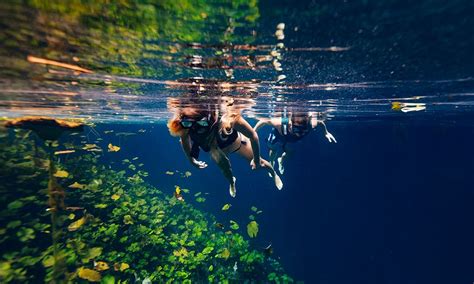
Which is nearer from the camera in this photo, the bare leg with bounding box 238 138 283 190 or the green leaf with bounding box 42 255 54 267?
the green leaf with bounding box 42 255 54 267

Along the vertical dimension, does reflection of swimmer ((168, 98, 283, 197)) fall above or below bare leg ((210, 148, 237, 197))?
above

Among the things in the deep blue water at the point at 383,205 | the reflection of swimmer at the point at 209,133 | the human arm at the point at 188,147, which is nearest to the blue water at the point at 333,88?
the deep blue water at the point at 383,205

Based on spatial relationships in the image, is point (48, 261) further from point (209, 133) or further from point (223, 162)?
point (209, 133)

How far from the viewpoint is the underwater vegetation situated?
29.0 ft

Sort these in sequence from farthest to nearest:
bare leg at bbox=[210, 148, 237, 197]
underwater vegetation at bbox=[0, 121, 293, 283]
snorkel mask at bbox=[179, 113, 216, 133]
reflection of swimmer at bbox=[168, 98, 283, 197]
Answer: underwater vegetation at bbox=[0, 121, 293, 283]
bare leg at bbox=[210, 148, 237, 197]
reflection of swimmer at bbox=[168, 98, 283, 197]
snorkel mask at bbox=[179, 113, 216, 133]

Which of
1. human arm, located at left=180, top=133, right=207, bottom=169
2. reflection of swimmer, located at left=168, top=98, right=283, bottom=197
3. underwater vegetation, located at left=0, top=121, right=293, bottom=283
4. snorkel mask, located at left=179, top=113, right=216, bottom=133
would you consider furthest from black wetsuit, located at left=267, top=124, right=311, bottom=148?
snorkel mask, located at left=179, top=113, right=216, bottom=133

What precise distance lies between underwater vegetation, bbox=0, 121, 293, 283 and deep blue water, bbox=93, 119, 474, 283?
6.78m

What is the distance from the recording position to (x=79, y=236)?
36.3ft

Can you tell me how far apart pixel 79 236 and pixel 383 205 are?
68.0 feet

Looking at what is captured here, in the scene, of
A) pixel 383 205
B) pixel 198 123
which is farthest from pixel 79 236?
pixel 383 205

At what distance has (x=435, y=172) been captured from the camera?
20.4 meters

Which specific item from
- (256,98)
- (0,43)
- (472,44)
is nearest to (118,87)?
(0,43)

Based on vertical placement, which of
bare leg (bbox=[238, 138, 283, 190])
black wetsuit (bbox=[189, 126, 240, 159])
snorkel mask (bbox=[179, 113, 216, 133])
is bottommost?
bare leg (bbox=[238, 138, 283, 190])

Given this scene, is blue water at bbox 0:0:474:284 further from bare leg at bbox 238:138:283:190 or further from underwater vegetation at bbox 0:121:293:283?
underwater vegetation at bbox 0:121:293:283
